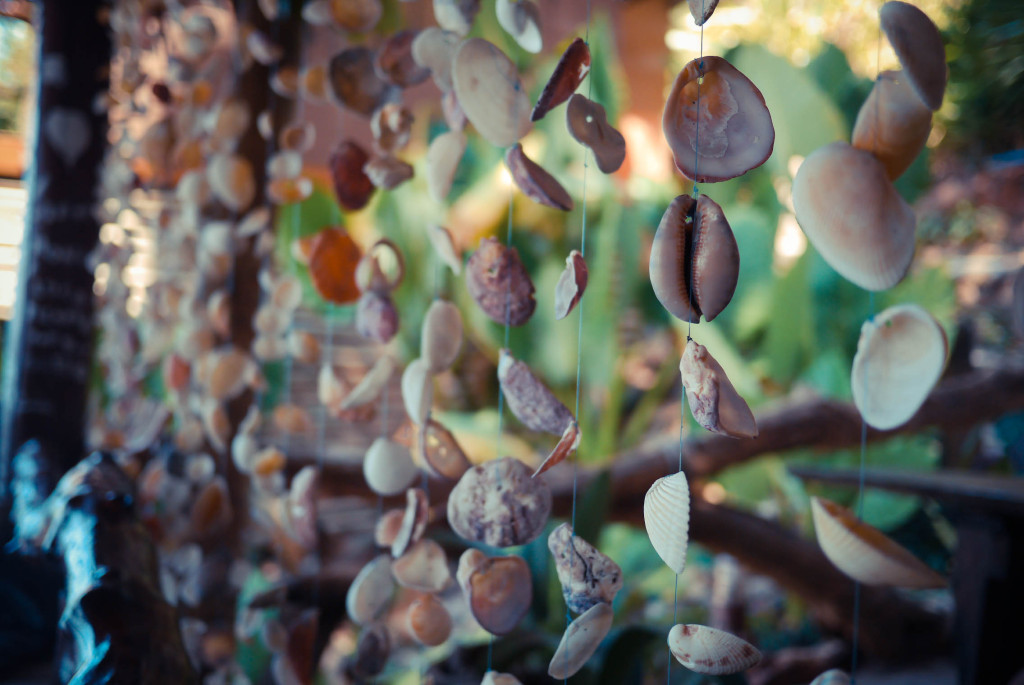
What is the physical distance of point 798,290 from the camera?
164cm

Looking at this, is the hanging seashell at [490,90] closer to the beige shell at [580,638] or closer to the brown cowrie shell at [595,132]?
the brown cowrie shell at [595,132]

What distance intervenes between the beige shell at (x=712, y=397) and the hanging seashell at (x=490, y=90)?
0.15 m

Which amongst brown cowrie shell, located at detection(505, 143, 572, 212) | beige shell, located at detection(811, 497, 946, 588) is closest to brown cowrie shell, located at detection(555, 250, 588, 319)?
brown cowrie shell, located at detection(505, 143, 572, 212)

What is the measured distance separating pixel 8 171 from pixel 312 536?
57.7 inches

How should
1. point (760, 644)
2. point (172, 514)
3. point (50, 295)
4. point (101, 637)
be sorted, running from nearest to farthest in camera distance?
point (101, 637)
point (172, 514)
point (50, 295)
point (760, 644)

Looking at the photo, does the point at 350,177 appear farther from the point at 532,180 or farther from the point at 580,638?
the point at 580,638

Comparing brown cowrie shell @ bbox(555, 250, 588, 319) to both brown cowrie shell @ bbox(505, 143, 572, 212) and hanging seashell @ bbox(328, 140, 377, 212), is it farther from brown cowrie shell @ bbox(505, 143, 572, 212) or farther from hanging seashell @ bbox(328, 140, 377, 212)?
hanging seashell @ bbox(328, 140, 377, 212)

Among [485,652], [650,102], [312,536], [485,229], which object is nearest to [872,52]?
[650,102]

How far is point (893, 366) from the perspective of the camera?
1.03 ft

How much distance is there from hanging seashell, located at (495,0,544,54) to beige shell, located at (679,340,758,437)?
169mm

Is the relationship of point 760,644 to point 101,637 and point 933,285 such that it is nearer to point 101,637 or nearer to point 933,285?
point 933,285

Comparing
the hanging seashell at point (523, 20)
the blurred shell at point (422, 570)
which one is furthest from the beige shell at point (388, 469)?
the hanging seashell at point (523, 20)

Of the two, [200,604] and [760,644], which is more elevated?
[200,604]

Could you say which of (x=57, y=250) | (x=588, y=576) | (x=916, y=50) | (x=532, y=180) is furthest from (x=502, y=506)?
(x=57, y=250)
